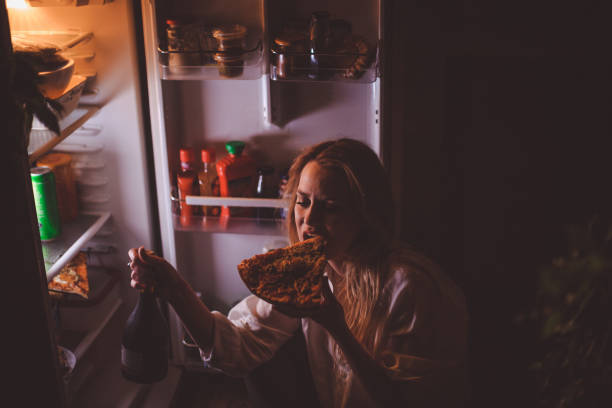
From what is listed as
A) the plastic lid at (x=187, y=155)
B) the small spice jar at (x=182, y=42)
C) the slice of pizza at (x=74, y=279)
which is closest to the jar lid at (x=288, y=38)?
the small spice jar at (x=182, y=42)

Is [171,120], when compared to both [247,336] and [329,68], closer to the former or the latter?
[329,68]

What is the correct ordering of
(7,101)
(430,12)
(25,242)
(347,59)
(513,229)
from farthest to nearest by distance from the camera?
(513,229) → (430,12) → (347,59) → (25,242) → (7,101)

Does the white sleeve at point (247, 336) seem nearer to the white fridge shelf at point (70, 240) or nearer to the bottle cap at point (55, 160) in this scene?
the white fridge shelf at point (70, 240)

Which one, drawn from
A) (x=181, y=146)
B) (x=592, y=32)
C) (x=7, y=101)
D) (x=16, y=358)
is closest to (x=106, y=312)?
(x=181, y=146)

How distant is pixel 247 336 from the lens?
1.49 meters

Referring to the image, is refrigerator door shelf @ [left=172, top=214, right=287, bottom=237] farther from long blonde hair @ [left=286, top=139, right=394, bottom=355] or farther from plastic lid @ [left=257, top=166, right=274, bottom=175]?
long blonde hair @ [left=286, top=139, right=394, bottom=355]

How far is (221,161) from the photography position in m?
1.96

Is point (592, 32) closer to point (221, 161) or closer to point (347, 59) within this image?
point (347, 59)

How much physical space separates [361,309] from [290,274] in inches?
10.1

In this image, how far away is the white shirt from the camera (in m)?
1.33

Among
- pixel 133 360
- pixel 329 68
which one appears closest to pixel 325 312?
pixel 133 360

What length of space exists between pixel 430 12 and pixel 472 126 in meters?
0.38

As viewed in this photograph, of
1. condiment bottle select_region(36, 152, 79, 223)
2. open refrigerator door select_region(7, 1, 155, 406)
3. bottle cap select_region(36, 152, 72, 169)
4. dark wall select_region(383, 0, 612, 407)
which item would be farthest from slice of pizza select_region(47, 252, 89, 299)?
dark wall select_region(383, 0, 612, 407)

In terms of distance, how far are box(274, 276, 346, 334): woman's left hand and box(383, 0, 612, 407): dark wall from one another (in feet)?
2.64
